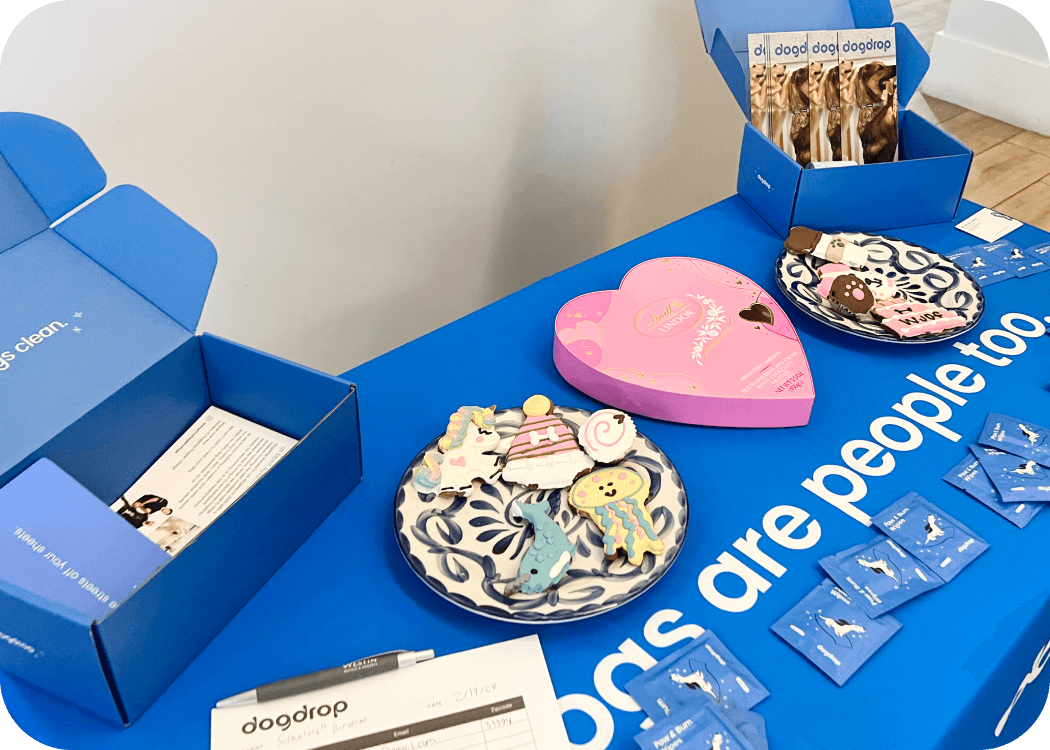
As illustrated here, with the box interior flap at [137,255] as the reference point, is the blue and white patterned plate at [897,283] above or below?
below

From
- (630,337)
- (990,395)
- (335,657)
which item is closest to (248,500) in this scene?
(335,657)

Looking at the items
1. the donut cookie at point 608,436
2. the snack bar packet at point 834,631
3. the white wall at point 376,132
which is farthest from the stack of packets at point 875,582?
the white wall at point 376,132

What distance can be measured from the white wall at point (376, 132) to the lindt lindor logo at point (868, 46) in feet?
1.43

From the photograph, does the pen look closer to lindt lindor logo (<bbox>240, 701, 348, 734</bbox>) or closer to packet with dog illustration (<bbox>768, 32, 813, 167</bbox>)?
lindt lindor logo (<bbox>240, 701, 348, 734</bbox>)

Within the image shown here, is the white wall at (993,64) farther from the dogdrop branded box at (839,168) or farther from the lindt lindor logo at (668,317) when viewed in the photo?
the lindt lindor logo at (668,317)

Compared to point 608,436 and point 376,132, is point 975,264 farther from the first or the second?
point 376,132

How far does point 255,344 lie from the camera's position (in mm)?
1345

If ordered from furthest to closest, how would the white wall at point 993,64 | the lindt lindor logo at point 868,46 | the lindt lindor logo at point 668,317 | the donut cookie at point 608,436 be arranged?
the white wall at point 993,64
the lindt lindor logo at point 868,46
the lindt lindor logo at point 668,317
the donut cookie at point 608,436

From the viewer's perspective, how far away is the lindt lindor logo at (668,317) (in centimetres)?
100

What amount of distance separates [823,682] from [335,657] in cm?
43

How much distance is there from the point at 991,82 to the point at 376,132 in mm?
3048

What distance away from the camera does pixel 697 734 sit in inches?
25.3

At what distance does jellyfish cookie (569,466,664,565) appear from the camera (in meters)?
0.76

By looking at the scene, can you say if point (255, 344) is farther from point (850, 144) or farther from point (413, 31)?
point (850, 144)
